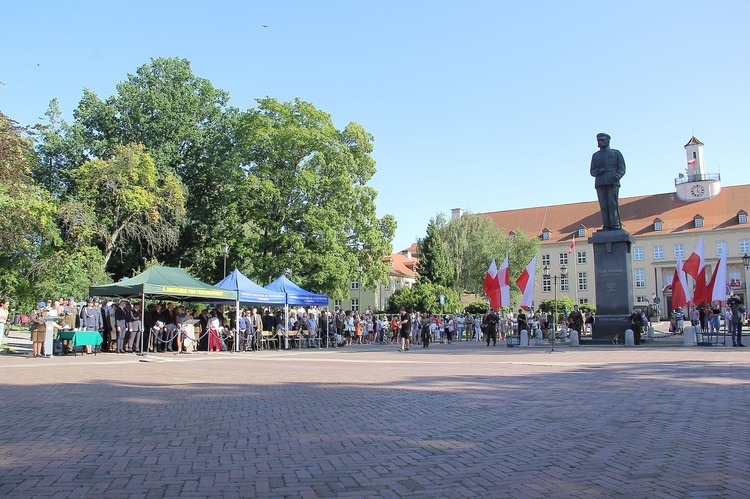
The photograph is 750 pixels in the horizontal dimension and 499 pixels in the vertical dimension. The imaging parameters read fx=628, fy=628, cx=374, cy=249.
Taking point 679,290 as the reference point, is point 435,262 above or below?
above

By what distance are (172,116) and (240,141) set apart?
4.51m

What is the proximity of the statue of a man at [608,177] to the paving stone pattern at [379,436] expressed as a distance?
1420 centimetres

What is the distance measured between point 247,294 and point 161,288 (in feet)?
13.5

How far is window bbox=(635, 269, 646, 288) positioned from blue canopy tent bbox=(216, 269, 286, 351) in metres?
68.0

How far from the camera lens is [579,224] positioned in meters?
88.1

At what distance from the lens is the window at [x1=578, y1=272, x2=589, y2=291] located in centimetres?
8506

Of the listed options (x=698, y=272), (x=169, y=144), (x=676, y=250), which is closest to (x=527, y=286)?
(x=698, y=272)

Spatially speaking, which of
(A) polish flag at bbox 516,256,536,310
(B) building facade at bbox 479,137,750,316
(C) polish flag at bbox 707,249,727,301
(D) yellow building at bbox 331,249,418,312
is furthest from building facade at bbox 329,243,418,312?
(C) polish flag at bbox 707,249,727,301

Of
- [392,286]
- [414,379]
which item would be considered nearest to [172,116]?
[414,379]

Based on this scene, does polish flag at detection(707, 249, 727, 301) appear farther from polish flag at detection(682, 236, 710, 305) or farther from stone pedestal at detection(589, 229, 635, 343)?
stone pedestal at detection(589, 229, 635, 343)

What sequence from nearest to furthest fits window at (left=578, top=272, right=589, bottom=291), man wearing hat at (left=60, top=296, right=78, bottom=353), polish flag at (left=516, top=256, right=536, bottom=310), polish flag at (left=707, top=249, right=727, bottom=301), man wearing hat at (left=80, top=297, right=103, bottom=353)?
man wearing hat at (left=60, top=296, right=78, bottom=353), man wearing hat at (left=80, top=297, right=103, bottom=353), polish flag at (left=707, top=249, right=727, bottom=301), polish flag at (left=516, top=256, right=536, bottom=310), window at (left=578, top=272, right=589, bottom=291)

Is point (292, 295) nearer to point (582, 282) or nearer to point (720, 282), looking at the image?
point (720, 282)

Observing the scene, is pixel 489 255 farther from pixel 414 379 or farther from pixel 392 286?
pixel 414 379

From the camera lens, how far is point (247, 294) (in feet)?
83.9
